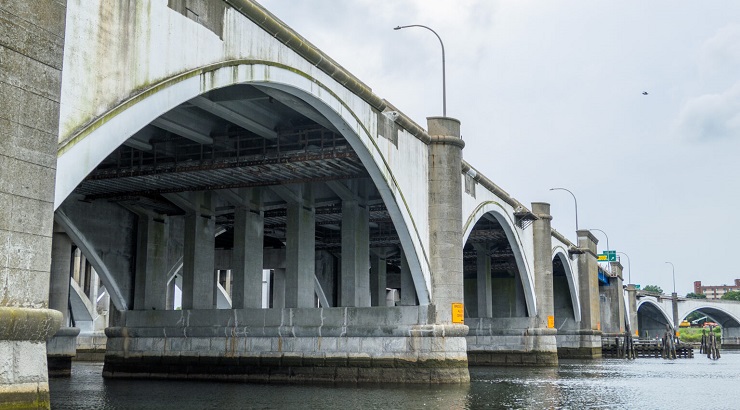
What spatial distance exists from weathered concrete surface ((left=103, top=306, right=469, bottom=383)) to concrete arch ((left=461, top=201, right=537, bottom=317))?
42.9 feet

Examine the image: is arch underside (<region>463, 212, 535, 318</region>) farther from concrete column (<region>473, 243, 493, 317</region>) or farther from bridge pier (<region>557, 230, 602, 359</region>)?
bridge pier (<region>557, 230, 602, 359</region>)

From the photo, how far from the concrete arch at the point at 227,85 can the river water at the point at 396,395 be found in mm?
6061

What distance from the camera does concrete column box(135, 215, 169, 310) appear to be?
140 ft

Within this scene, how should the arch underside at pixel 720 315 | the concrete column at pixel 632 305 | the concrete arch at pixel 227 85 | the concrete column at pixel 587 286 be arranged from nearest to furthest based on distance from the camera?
1. the concrete arch at pixel 227 85
2. the concrete column at pixel 587 286
3. the concrete column at pixel 632 305
4. the arch underside at pixel 720 315

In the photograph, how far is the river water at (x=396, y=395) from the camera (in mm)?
28734

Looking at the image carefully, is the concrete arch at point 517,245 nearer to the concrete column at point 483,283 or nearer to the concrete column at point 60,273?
the concrete column at point 483,283

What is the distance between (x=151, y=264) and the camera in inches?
1705

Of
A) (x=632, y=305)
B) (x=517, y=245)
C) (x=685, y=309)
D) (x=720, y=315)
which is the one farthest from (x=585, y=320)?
(x=720, y=315)

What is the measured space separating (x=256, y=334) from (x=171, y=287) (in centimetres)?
2583

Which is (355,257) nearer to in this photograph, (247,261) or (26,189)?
(247,261)

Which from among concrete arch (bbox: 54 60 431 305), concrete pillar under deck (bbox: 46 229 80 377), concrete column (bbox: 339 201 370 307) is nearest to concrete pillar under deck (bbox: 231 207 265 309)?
concrete column (bbox: 339 201 370 307)

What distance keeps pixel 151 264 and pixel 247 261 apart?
5333 millimetres

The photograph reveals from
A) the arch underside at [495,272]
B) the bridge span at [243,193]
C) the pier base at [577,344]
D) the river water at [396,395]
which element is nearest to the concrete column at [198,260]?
the bridge span at [243,193]

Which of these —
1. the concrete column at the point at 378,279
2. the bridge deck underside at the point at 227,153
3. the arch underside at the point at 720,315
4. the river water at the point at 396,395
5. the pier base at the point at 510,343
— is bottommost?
the river water at the point at 396,395
